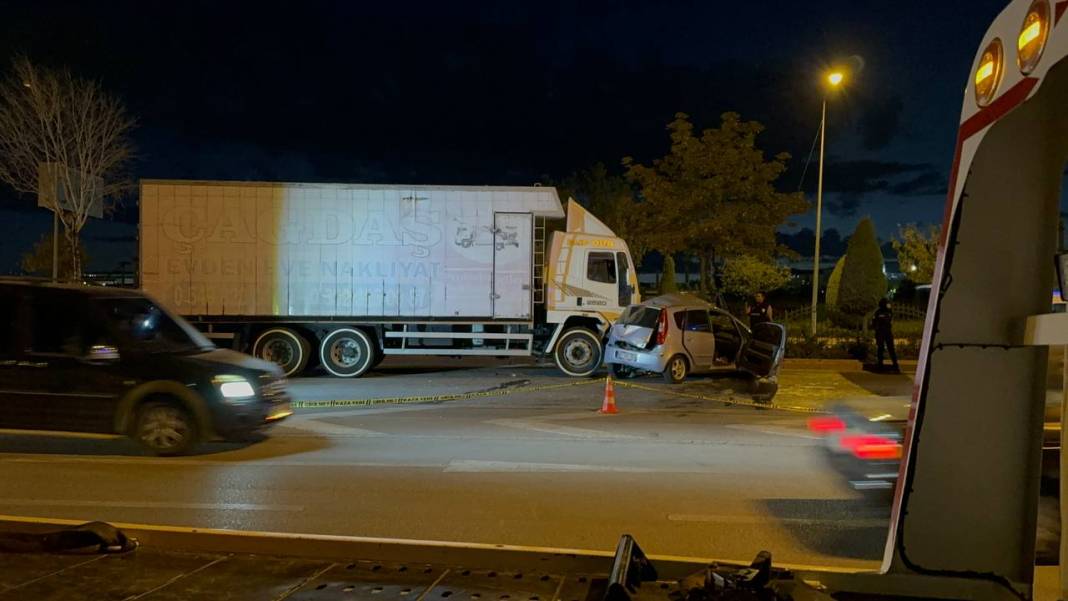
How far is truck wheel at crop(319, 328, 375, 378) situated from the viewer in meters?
17.1

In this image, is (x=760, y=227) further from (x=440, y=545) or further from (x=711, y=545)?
(x=440, y=545)

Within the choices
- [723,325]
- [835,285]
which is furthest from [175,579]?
[835,285]

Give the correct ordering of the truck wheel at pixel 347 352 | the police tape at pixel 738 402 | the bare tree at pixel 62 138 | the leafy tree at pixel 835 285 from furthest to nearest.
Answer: the leafy tree at pixel 835 285
the bare tree at pixel 62 138
the truck wheel at pixel 347 352
the police tape at pixel 738 402

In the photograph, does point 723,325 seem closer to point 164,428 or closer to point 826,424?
point 826,424

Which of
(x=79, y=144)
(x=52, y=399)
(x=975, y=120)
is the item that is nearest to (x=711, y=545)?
(x=975, y=120)

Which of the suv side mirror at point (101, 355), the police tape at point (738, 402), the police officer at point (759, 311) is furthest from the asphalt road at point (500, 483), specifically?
the police officer at point (759, 311)

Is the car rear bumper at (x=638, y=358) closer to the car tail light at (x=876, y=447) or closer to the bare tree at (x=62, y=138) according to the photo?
the car tail light at (x=876, y=447)

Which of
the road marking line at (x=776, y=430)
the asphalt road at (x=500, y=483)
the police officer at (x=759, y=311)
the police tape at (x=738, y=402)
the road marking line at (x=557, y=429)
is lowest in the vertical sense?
the asphalt road at (x=500, y=483)

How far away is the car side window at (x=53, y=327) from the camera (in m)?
8.62

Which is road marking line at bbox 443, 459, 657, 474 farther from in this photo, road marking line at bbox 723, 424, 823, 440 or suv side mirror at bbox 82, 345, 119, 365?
suv side mirror at bbox 82, 345, 119, 365

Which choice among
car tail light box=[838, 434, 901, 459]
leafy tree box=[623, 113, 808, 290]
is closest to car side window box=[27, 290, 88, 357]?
car tail light box=[838, 434, 901, 459]

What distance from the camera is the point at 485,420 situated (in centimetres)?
1160

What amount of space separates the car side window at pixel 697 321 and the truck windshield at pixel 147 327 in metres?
9.02

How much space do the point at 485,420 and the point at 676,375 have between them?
535cm
